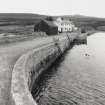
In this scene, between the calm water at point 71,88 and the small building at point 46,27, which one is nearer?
the calm water at point 71,88

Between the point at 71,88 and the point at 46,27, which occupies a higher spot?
the point at 46,27

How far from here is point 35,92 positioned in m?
16.6

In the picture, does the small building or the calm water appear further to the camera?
the small building

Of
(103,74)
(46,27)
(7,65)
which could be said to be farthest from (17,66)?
(46,27)

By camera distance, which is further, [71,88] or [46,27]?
[46,27]

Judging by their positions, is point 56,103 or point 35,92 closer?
point 56,103

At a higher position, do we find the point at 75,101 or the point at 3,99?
the point at 3,99

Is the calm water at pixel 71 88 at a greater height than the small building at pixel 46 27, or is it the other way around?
the small building at pixel 46 27

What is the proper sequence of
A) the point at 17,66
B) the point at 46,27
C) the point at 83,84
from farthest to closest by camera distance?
the point at 46,27 < the point at 83,84 < the point at 17,66

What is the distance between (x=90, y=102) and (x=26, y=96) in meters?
8.68

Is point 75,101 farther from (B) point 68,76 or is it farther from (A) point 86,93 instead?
(B) point 68,76

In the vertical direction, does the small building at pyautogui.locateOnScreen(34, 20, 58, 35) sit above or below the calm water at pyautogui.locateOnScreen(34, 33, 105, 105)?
above

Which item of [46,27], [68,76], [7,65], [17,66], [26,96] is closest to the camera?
[26,96]

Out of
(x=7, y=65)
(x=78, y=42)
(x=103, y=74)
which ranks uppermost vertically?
(x=7, y=65)
